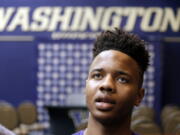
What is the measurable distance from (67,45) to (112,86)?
546 centimetres

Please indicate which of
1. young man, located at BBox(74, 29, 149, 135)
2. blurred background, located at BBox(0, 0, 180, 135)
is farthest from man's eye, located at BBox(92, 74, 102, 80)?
blurred background, located at BBox(0, 0, 180, 135)

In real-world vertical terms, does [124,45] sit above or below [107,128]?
above

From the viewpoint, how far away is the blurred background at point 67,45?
20.8 ft

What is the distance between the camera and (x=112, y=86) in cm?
98

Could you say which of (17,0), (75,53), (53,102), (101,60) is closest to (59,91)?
(53,102)

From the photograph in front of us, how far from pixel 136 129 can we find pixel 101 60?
7.13 ft

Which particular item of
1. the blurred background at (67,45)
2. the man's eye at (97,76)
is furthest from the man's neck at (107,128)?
the blurred background at (67,45)

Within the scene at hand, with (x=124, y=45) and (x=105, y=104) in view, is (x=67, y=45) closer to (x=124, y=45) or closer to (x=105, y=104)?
(x=124, y=45)

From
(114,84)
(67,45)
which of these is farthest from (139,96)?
(67,45)

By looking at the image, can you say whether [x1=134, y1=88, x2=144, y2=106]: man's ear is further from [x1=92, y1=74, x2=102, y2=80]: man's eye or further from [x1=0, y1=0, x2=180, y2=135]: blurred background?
[x1=0, y1=0, x2=180, y2=135]: blurred background

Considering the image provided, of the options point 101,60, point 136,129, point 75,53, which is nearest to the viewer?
point 101,60

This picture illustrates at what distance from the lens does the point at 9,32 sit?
6.90 metres

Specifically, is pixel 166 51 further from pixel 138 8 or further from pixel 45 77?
pixel 45 77

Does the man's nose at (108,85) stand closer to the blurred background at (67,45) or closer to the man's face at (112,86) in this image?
the man's face at (112,86)
